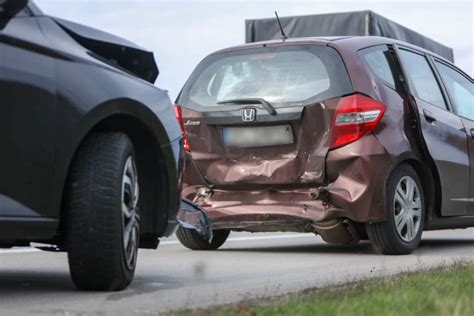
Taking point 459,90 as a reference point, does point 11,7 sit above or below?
above

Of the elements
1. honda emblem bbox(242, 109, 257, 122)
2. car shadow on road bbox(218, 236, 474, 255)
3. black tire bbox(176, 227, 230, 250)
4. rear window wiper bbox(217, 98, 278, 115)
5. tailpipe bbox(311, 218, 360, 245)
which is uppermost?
rear window wiper bbox(217, 98, 278, 115)

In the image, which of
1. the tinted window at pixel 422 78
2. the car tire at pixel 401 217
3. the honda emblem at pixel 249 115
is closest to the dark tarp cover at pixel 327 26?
the tinted window at pixel 422 78

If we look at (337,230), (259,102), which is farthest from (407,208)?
(259,102)

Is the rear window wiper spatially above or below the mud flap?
above

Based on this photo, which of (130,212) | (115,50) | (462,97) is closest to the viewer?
(130,212)

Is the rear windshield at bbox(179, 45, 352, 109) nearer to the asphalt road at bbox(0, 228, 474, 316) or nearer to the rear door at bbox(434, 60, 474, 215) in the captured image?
the asphalt road at bbox(0, 228, 474, 316)

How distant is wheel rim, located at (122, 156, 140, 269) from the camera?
5129mm

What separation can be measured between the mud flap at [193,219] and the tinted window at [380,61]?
231 centimetres

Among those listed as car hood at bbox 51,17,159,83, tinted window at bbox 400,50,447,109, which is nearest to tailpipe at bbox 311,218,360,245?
tinted window at bbox 400,50,447,109

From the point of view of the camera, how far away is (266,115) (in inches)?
305

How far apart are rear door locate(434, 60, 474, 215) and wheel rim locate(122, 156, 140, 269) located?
4220 mm

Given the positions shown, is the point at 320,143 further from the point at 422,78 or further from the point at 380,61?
the point at 422,78

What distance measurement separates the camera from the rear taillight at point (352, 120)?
754 cm

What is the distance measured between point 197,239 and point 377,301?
174 inches
